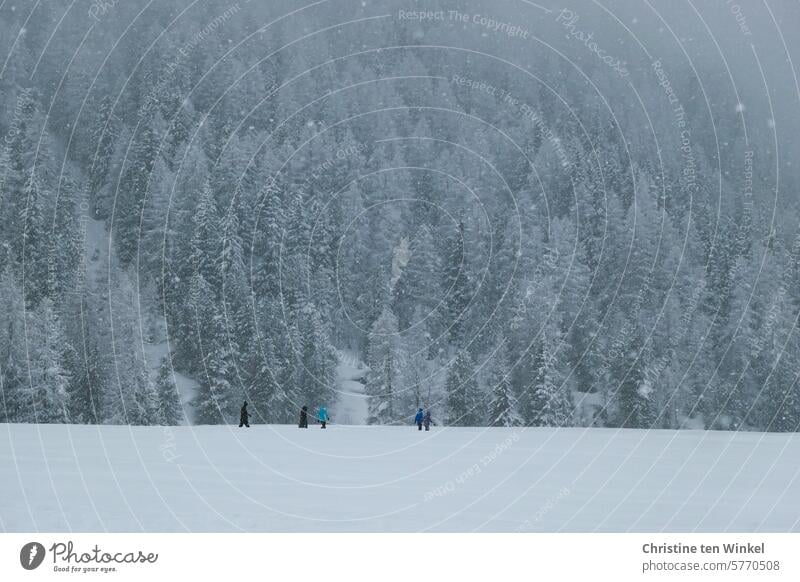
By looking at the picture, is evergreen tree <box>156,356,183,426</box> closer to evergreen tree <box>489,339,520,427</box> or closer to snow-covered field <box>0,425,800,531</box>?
evergreen tree <box>489,339,520,427</box>

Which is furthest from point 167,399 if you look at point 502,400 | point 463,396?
point 502,400

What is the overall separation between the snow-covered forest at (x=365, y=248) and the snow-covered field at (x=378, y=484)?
15821 millimetres

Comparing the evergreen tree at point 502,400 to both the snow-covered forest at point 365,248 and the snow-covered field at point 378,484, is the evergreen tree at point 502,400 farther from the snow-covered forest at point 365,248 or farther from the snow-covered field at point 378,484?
the snow-covered field at point 378,484

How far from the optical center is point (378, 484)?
618 inches

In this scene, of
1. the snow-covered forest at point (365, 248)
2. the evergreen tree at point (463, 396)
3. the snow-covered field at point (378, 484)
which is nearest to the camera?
the snow-covered field at point (378, 484)

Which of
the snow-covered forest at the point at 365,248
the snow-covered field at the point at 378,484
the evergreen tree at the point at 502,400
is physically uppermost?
the snow-covered forest at the point at 365,248

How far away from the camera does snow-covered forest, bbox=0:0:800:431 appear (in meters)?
62.8

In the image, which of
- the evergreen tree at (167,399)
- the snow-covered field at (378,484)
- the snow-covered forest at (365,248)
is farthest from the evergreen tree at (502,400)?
the snow-covered field at (378,484)

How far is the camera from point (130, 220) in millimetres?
94000

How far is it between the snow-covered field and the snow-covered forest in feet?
51.9

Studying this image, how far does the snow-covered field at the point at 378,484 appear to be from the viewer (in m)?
12.2

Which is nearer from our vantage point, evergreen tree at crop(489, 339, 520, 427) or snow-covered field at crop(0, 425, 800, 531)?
snow-covered field at crop(0, 425, 800, 531)

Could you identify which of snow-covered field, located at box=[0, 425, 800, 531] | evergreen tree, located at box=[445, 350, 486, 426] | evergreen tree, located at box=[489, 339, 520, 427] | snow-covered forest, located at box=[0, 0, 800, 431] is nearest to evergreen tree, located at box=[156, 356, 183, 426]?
snow-covered forest, located at box=[0, 0, 800, 431]
